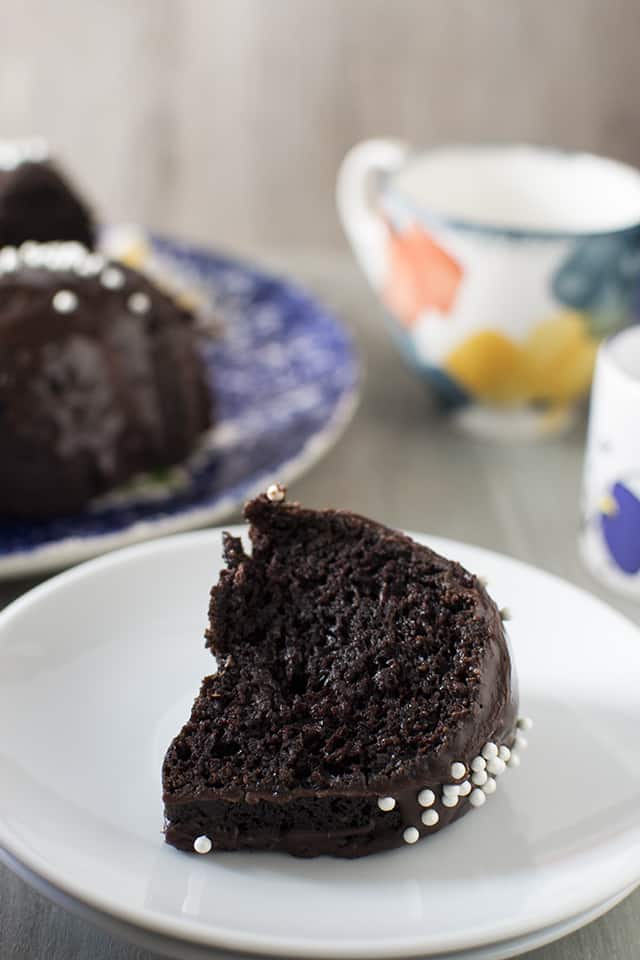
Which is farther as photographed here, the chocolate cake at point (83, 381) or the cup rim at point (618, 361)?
the chocolate cake at point (83, 381)

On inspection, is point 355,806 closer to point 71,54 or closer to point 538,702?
point 538,702

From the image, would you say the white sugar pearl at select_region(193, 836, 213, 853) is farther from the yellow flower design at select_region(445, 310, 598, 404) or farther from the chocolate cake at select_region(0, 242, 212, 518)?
the yellow flower design at select_region(445, 310, 598, 404)

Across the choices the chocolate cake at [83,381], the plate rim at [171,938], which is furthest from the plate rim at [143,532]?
the plate rim at [171,938]

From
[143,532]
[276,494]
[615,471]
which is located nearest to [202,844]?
[276,494]

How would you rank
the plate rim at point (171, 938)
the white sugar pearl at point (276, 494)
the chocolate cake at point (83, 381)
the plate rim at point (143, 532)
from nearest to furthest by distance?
the plate rim at point (171, 938) → the white sugar pearl at point (276, 494) → the plate rim at point (143, 532) → the chocolate cake at point (83, 381)

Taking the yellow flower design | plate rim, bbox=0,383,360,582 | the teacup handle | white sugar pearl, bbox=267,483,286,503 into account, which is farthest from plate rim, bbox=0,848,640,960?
the teacup handle

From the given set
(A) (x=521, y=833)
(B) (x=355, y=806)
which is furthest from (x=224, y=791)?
(A) (x=521, y=833)

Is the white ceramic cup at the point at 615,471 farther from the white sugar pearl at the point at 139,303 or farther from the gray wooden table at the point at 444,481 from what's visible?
the white sugar pearl at the point at 139,303
